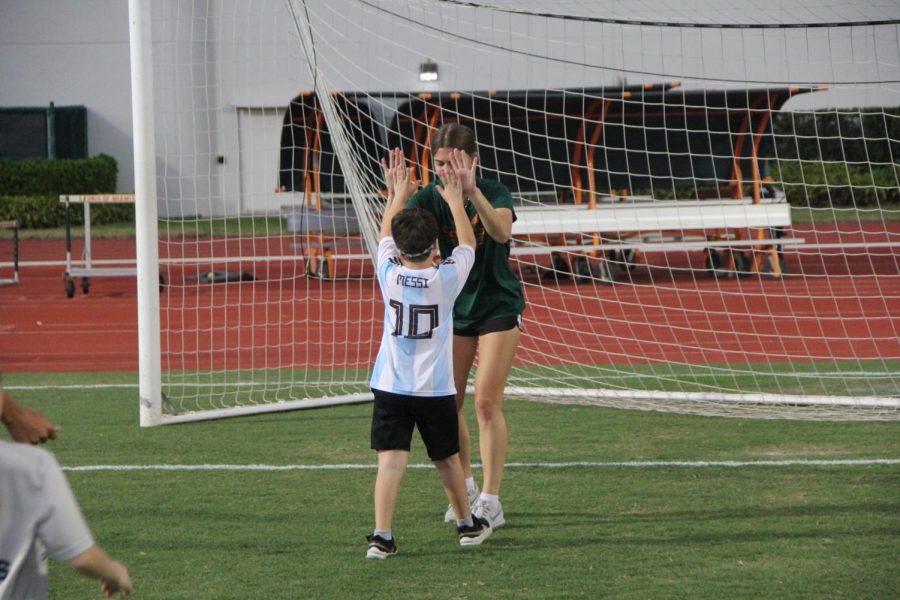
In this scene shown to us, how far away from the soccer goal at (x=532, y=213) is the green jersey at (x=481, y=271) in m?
2.25

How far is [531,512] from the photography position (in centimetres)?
554

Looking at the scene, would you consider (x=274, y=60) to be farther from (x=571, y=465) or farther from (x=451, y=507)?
(x=451, y=507)

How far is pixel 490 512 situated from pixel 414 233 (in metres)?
1.38

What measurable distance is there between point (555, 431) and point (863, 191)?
74.2 feet

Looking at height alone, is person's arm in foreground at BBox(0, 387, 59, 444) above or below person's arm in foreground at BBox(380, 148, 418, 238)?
below

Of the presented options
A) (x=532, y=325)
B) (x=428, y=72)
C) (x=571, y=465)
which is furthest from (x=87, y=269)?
(x=571, y=465)

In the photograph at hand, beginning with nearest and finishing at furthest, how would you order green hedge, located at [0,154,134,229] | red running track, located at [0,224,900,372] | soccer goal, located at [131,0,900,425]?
soccer goal, located at [131,0,900,425] → red running track, located at [0,224,900,372] → green hedge, located at [0,154,134,229]

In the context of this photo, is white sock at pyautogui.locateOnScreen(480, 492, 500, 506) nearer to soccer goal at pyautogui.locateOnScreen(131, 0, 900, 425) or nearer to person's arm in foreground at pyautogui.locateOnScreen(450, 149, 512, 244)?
person's arm in foreground at pyautogui.locateOnScreen(450, 149, 512, 244)

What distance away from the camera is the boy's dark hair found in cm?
459

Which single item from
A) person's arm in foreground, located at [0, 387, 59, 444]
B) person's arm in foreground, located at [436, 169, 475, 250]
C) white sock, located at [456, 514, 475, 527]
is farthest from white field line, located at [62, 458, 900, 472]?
person's arm in foreground, located at [0, 387, 59, 444]

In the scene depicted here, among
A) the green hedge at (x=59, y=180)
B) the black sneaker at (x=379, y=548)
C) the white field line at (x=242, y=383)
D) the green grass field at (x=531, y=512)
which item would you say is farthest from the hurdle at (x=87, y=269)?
the green hedge at (x=59, y=180)

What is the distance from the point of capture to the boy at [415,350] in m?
4.64

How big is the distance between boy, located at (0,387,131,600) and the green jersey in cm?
300

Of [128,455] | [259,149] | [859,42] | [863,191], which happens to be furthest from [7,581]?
[863,191]
